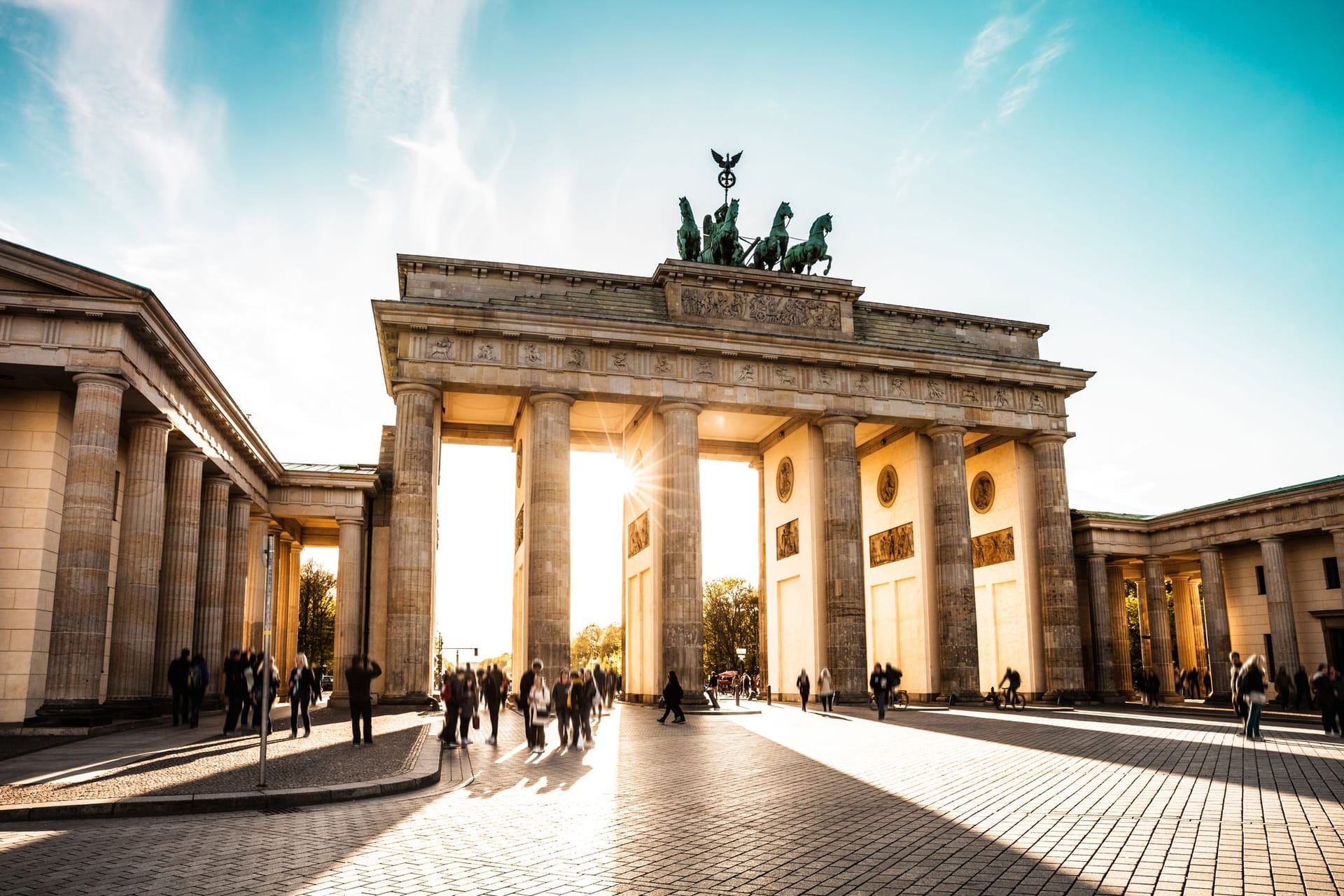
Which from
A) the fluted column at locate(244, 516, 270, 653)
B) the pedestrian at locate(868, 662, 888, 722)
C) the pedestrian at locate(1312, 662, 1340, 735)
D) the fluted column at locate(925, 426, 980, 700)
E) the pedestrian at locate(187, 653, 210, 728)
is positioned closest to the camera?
the pedestrian at locate(1312, 662, 1340, 735)

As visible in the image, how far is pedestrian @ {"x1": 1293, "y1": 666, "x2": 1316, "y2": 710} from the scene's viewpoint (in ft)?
109

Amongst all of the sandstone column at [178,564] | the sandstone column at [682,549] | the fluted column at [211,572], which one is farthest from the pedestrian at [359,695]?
the sandstone column at [682,549]

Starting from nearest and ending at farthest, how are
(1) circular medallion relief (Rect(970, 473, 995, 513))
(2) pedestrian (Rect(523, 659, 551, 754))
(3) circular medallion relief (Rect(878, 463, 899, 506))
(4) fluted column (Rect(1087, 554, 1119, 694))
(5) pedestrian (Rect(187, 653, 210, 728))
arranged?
(2) pedestrian (Rect(523, 659, 551, 754)) < (5) pedestrian (Rect(187, 653, 210, 728)) < (4) fluted column (Rect(1087, 554, 1119, 694)) < (3) circular medallion relief (Rect(878, 463, 899, 506)) < (1) circular medallion relief (Rect(970, 473, 995, 513))

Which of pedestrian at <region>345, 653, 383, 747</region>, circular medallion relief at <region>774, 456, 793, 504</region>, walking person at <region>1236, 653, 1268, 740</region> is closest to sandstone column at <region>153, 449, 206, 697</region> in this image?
pedestrian at <region>345, 653, 383, 747</region>

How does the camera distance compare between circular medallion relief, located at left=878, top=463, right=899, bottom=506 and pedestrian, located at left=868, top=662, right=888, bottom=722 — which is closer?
pedestrian, located at left=868, top=662, right=888, bottom=722

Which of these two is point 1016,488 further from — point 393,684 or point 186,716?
point 186,716

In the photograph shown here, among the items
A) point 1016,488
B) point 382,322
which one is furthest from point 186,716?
point 1016,488

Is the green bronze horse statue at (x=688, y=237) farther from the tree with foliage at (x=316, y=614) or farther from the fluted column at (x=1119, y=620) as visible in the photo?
the tree with foliage at (x=316, y=614)

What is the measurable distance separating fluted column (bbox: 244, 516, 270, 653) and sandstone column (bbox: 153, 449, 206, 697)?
31.1ft

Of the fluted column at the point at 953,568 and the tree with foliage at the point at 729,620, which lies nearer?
the fluted column at the point at 953,568

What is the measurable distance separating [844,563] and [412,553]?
15819 mm

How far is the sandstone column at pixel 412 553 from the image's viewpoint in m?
30.5

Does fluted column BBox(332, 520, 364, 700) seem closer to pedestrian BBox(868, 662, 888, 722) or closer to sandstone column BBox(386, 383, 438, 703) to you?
sandstone column BBox(386, 383, 438, 703)

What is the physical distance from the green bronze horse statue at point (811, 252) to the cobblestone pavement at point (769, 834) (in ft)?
86.5
